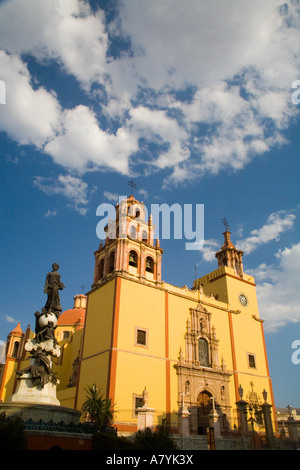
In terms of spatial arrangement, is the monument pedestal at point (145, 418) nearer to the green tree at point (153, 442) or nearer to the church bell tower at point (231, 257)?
the green tree at point (153, 442)

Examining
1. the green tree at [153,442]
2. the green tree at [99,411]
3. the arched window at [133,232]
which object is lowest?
the green tree at [153,442]

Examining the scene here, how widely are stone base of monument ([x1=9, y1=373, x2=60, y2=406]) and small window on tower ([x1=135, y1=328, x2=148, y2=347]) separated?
1106 centimetres

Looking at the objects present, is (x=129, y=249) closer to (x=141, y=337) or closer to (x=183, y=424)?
(x=141, y=337)

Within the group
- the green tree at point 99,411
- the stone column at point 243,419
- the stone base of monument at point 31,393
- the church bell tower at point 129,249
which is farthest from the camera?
the church bell tower at point 129,249

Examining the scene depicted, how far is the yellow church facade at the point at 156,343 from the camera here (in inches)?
901

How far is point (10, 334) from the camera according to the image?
132 feet

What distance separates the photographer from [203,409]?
2494cm

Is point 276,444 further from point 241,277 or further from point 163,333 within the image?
point 241,277

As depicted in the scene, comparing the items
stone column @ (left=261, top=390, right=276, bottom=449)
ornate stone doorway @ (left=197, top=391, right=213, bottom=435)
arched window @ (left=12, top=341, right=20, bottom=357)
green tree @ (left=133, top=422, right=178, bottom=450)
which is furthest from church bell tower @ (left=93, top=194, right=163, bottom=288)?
arched window @ (left=12, top=341, right=20, bottom=357)

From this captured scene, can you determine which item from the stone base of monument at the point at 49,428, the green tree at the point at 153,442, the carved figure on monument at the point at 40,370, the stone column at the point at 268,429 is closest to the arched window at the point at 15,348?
the stone column at the point at 268,429

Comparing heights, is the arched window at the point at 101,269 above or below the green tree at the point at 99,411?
above

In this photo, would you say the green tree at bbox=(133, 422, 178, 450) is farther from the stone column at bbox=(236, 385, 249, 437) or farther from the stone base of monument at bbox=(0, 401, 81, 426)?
the stone column at bbox=(236, 385, 249, 437)

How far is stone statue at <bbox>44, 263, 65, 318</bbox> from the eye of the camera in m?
15.2
